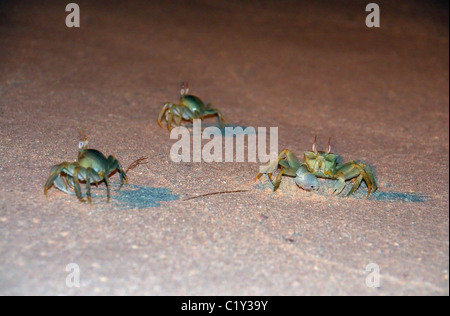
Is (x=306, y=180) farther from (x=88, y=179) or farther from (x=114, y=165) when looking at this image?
(x=88, y=179)

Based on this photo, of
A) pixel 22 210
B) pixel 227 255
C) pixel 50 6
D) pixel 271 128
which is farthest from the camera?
pixel 50 6

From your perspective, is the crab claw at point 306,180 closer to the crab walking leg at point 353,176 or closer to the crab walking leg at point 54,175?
the crab walking leg at point 353,176

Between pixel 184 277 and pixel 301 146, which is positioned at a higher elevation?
pixel 301 146

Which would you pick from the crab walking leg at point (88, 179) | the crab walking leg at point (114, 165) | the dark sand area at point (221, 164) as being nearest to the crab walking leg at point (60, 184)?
the dark sand area at point (221, 164)

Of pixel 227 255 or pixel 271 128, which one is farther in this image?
pixel 271 128

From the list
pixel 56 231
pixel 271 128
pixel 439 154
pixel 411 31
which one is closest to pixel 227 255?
pixel 56 231
